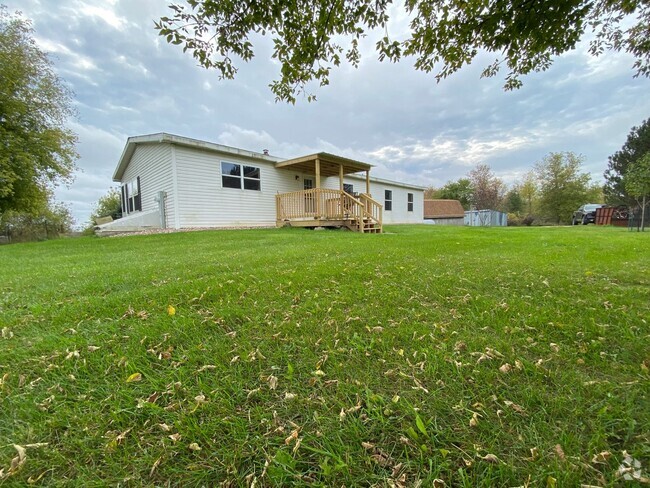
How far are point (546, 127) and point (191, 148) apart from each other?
21.7 meters

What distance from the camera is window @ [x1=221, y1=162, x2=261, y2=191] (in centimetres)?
1116

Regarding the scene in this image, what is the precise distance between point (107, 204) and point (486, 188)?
122ft

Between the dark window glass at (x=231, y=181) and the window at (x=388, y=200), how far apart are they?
10300mm

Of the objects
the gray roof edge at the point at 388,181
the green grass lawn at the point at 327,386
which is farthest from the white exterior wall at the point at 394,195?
the green grass lawn at the point at 327,386

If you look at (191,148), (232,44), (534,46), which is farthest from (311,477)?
(191,148)

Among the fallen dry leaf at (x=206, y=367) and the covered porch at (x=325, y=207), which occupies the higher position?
the covered porch at (x=325, y=207)

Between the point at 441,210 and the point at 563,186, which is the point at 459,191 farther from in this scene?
the point at 563,186

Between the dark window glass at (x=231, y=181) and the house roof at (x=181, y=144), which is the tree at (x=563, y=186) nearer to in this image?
the house roof at (x=181, y=144)

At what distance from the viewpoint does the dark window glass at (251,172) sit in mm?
11680

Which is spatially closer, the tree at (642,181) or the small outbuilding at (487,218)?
the tree at (642,181)

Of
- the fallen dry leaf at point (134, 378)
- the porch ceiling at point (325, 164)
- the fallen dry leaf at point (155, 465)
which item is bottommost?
Answer: the fallen dry leaf at point (155, 465)

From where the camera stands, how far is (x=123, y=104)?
45.8 feet

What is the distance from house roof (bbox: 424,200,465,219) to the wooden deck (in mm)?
19232

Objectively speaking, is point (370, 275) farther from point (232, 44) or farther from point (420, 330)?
point (232, 44)
